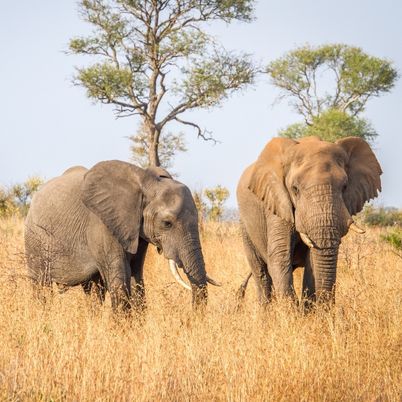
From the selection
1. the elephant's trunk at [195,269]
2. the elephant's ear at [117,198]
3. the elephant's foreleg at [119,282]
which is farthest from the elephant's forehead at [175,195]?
the elephant's foreleg at [119,282]

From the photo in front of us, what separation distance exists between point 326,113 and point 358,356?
31.6 m

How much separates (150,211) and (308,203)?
153 centimetres

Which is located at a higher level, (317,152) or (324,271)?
(317,152)

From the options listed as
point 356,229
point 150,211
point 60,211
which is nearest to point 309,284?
point 356,229

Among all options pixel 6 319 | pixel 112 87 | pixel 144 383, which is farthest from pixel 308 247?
pixel 112 87

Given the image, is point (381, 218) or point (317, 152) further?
point (381, 218)

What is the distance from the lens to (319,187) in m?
8.46

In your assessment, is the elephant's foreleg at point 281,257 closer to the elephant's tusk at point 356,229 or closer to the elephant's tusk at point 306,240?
the elephant's tusk at point 306,240

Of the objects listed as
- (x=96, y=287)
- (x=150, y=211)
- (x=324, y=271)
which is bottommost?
(x=96, y=287)

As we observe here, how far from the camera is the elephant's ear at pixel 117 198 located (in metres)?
9.01

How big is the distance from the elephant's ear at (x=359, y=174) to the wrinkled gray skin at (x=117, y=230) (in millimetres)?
1578

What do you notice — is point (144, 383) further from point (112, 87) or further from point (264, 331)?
point (112, 87)

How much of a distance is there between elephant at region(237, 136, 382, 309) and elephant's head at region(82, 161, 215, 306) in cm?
79

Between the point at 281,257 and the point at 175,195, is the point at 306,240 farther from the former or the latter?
the point at 175,195
